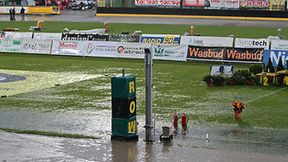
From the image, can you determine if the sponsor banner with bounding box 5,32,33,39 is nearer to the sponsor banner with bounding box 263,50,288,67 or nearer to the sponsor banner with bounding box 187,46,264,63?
the sponsor banner with bounding box 187,46,264,63

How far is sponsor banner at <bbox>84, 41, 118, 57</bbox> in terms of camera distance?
123 ft

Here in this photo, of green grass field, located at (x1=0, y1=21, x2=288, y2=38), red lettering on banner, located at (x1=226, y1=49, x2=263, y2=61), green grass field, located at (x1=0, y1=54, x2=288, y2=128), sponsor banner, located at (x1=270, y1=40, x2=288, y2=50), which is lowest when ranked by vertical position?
green grass field, located at (x1=0, y1=21, x2=288, y2=38)

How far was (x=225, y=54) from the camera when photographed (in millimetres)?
33938

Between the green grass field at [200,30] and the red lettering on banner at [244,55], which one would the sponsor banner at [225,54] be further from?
the green grass field at [200,30]

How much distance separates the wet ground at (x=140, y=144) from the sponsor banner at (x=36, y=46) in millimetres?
20068

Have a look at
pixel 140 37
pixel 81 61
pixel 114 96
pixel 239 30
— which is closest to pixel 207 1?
pixel 239 30

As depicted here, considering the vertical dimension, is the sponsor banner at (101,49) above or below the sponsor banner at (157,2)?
below

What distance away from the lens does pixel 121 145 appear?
53.0 feet

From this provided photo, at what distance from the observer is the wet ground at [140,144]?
14953 mm

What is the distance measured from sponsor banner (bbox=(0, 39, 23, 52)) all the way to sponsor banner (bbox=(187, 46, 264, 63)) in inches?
478

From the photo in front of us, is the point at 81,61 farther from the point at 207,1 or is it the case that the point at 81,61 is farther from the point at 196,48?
the point at 207,1

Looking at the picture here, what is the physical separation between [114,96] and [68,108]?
5398 millimetres

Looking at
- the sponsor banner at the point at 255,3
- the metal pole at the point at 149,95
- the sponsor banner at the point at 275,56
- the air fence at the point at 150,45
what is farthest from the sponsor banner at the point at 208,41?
the sponsor banner at the point at 255,3

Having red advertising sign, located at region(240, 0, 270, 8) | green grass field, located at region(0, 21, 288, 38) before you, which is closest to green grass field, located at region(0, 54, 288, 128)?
green grass field, located at region(0, 21, 288, 38)
